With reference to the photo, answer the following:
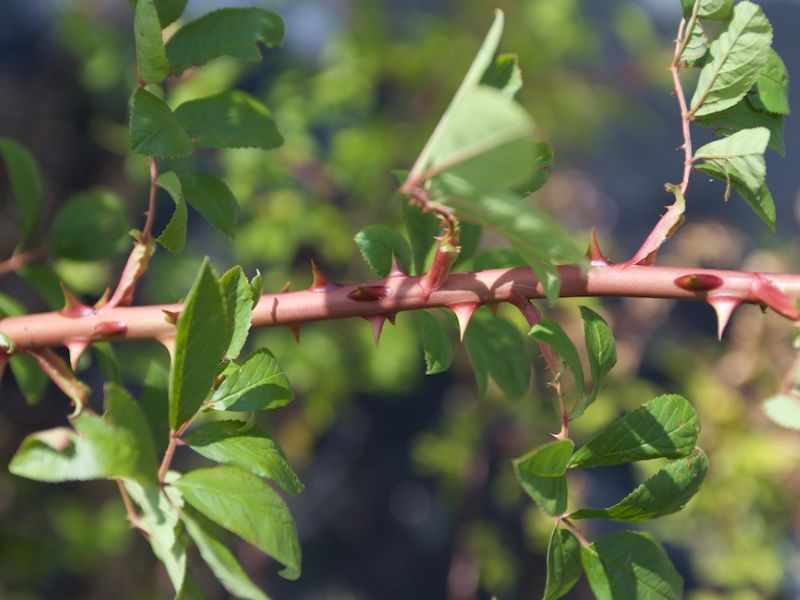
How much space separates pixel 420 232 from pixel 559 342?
0.20 metres

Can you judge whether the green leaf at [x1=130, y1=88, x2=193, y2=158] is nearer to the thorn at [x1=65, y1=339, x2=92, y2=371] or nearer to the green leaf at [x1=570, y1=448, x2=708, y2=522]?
the thorn at [x1=65, y1=339, x2=92, y2=371]

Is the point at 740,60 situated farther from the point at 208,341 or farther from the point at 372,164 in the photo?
the point at 372,164

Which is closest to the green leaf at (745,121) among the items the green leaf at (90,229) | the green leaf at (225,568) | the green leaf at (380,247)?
the green leaf at (380,247)

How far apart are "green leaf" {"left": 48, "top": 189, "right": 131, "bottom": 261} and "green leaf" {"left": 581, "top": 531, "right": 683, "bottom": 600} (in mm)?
598

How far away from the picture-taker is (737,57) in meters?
0.60

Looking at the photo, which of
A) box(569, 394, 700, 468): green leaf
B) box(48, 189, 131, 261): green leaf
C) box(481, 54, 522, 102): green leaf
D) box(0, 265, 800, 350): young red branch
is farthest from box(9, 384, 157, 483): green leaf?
box(48, 189, 131, 261): green leaf

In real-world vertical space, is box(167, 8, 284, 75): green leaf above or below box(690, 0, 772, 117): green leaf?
below

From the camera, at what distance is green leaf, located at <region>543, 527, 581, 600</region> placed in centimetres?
54

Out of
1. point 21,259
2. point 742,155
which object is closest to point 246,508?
point 742,155

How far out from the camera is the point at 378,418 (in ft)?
7.98

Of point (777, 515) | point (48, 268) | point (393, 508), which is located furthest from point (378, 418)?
point (48, 268)

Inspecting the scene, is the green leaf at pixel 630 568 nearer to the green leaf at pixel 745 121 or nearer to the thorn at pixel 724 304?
the thorn at pixel 724 304

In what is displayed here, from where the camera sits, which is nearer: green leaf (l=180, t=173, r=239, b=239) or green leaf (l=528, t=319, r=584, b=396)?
green leaf (l=528, t=319, r=584, b=396)

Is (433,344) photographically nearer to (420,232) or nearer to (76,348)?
(420,232)
